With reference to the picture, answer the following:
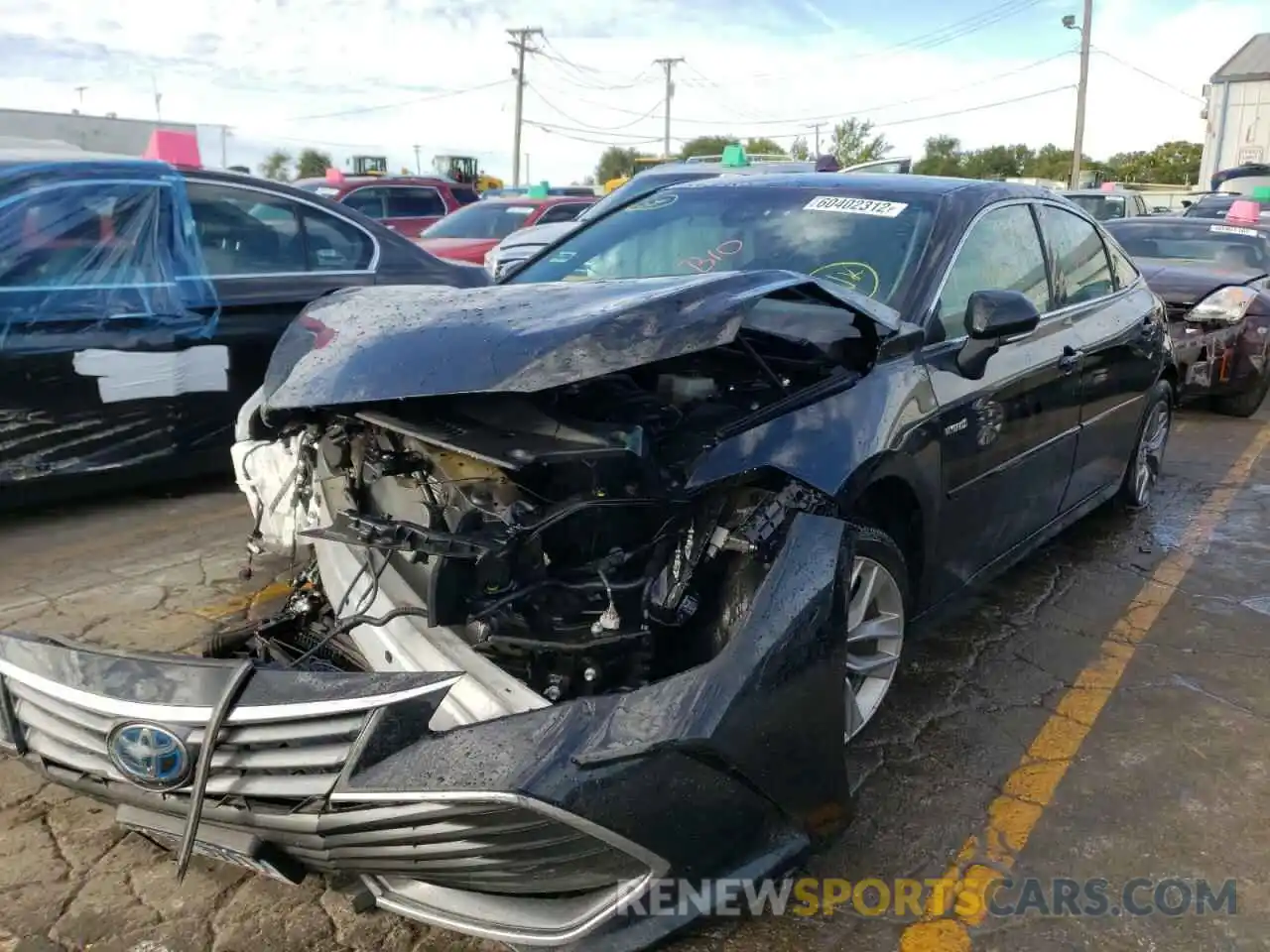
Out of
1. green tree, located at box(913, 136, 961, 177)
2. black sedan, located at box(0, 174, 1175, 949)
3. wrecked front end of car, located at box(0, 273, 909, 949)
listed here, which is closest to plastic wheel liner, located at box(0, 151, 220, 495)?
black sedan, located at box(0, 174, 1175, 949)

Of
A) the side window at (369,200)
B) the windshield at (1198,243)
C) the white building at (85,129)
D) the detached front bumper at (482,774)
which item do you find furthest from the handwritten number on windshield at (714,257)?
the white building at (85,129)

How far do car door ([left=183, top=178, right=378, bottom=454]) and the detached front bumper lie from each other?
3163 mm

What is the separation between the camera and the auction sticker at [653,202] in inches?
162

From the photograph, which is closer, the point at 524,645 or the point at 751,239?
the point at 524,645

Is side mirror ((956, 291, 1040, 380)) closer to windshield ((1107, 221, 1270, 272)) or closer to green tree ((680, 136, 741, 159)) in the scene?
windshield ((1107, 221, 1270, 272))

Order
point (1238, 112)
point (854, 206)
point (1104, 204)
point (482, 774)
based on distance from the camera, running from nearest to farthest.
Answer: point (482, 774) → point (854, 206) → point (1104, 204) → point (1238, 112)

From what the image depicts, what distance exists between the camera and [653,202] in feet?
13.8

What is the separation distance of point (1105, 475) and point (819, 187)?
6.52 feet

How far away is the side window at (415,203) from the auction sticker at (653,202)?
509 inches

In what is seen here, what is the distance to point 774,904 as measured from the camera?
240 cm

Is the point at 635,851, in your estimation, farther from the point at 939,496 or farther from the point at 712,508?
the point at 939,496

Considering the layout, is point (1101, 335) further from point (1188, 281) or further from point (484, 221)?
point (484, 221)

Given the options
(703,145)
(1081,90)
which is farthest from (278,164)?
(1081,90)

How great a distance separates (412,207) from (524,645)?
51.0 feet
